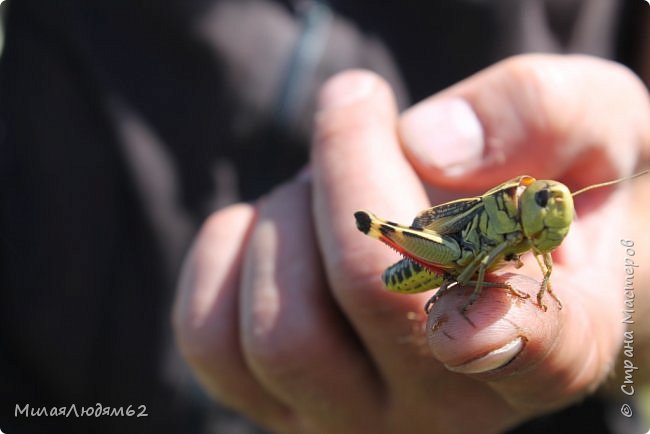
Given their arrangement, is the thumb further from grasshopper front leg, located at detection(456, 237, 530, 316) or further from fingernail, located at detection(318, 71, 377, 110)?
grasshopper front leg, located at detection(456, 237, 530, 316)

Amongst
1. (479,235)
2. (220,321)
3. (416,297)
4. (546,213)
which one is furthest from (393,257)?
(220,321)

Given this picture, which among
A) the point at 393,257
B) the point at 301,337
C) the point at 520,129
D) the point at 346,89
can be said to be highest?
the point at 346,89

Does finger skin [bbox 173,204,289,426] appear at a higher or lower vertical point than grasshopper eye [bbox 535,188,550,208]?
lower

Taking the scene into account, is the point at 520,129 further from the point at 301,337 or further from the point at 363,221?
the point at 301,337

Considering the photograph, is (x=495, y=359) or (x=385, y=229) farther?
(x=385, y=229)

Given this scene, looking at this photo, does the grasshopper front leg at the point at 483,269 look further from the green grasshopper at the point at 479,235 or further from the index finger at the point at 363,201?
the index finger at the point at 363,201

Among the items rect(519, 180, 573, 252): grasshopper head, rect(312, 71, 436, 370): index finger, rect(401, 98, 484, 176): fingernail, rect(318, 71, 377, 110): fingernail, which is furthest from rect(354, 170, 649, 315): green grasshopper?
rect(318, 71, 377, 110): fingernail

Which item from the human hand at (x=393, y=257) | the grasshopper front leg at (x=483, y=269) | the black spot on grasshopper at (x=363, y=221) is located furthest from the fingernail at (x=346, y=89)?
the grasshopper front leg at (x=483, y=269)
